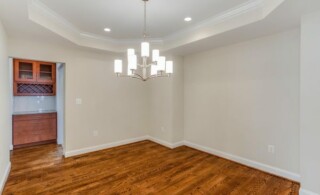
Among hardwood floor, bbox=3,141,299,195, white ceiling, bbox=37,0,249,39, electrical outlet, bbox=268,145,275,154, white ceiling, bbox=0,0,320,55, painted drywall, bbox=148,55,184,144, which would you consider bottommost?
hardwood floor, bbox=3,141,299,195

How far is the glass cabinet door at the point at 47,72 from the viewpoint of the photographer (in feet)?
15.1

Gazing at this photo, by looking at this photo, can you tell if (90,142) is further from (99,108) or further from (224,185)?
(224,185)

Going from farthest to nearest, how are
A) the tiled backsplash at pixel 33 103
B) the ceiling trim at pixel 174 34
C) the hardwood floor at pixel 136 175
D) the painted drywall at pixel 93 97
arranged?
the tiled backsplash at pixel 33 103
the painted drywall at pixel 93 97
the hardwood floor at pixel 136 175
the ceiling trim at pixel 174 34

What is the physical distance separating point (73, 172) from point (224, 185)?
251 centimetres

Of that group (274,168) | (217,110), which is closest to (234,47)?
(217,110)

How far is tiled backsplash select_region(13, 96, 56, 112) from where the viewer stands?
4.57 meters

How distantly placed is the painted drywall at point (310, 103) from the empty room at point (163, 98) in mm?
12

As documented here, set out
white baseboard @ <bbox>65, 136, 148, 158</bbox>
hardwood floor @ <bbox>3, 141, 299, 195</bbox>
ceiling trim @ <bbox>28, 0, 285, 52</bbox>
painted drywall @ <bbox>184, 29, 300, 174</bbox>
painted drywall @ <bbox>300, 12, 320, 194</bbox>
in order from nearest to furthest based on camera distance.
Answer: painted drywall @ <bbox>300, 12, 320, 194</bbox> < ceiling trim @ <bbox>28, 0, 285, 52</bbox> < hardwood floor @ <bbox>3, 141, 299, 195</bbox> < painted drywall @ <bbox>184, 29, 300, 174</bbox> < white baseboard @ <bbox>65, 136, 148, 158</bbox>

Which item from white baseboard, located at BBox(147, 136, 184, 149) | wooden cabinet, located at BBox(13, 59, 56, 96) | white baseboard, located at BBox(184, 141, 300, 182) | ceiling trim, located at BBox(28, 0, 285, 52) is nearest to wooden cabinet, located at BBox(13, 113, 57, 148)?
wooden cabinet, located at BBox(13, 59, 56, 96)

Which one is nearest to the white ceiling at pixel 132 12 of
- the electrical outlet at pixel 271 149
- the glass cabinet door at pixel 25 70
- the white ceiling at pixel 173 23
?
the white ceiling at pixel 173 23

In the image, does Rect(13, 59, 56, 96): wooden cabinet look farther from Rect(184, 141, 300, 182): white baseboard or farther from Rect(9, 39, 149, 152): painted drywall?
Rect(184, 141, 300, 182): white baseboard

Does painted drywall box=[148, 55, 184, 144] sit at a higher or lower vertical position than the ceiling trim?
lower

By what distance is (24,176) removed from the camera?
2883 millimetres

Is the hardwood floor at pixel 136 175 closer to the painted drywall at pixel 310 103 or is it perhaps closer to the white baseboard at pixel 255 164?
the white baseboard at pixel 255 164
